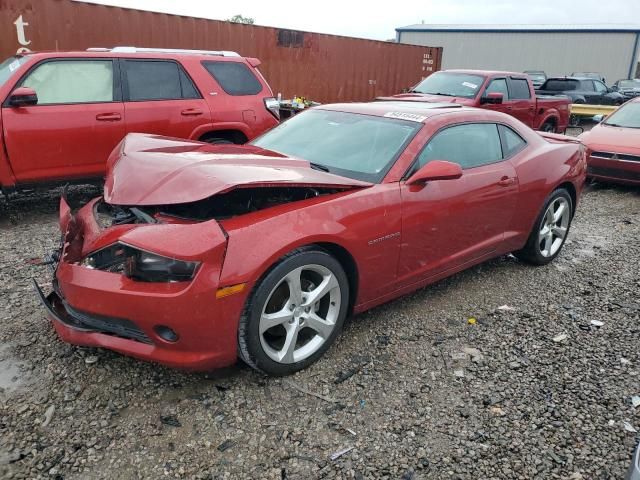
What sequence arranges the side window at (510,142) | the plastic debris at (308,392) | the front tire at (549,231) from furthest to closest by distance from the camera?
the front tire at (549,231), the side window at (510,142), the plastic debris at (308,392)

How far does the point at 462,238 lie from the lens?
3766 mm

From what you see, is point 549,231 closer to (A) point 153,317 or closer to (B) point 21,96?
(A) point 153,317

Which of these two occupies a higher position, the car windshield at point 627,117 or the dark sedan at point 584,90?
the dark sedan at point 584,90

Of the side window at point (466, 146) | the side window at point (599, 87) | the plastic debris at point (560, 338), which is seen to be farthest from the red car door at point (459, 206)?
the side window at point (599, 87)

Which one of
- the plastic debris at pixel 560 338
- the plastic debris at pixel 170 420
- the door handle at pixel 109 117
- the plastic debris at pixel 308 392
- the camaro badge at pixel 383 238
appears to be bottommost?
the plastic debris at pixel 170 420

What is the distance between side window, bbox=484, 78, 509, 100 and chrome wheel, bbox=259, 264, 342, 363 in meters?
7.60

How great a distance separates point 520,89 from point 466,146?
24.0 feet

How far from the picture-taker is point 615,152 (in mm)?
7652

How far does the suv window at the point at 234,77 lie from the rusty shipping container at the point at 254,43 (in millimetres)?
3468

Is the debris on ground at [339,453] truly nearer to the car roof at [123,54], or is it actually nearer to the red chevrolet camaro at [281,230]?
the red chevrolet camaro at [281,230]

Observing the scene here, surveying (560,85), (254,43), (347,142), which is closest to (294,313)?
(347,142)

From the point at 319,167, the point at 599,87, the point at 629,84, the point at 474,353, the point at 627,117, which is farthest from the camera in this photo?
the point at 629,84

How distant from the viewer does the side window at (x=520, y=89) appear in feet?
32.8

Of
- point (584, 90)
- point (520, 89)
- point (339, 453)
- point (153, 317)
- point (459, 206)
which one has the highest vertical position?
point (584, 90)
